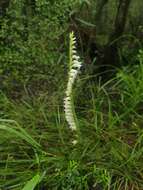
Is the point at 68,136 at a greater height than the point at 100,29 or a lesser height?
lesser

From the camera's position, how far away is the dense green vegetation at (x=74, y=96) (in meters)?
3.15

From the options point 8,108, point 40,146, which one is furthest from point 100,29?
point 40,146

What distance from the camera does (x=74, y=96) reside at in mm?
3779

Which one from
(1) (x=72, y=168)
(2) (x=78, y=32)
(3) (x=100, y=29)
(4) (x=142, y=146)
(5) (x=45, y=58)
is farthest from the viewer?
(3) (x=100, y=29)

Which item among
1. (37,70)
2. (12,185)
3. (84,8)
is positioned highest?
(84,8)

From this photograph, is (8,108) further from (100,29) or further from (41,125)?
(100,29)

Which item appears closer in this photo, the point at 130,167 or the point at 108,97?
the point at 130,167

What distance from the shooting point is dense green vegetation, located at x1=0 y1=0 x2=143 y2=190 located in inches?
124

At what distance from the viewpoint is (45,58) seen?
394cm

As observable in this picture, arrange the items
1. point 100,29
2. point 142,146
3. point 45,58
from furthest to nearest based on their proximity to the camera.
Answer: point 100,29, point 45,58, point 142,146

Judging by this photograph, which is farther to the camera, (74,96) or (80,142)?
(74,96)

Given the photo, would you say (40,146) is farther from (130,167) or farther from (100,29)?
(100,29)

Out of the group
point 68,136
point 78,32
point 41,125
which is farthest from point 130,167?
point 78,32

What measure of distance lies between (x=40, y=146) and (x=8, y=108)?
550 millimetres
